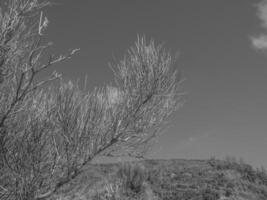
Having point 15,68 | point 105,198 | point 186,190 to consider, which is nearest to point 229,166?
point 186,190

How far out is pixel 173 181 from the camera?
2345cm

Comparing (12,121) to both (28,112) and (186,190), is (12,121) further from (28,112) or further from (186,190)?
(186,190)

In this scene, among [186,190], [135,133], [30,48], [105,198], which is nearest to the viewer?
[30,48]

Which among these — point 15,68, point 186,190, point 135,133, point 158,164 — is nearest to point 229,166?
point 158,164

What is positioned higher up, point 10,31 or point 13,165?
point 10,31

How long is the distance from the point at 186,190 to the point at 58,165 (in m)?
15.1

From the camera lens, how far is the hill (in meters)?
18.3

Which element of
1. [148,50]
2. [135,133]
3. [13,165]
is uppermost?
[148,50]

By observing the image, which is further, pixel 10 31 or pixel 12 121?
pixel 12 121

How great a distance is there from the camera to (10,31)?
6422mm

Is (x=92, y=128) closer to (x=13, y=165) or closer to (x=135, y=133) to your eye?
(x=135, y=133)

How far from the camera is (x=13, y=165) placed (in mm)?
7363

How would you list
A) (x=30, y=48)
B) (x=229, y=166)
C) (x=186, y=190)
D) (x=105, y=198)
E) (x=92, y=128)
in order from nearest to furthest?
1. (x=30, y=48)
2. (x=92, y=128)
3. (x=105, y=198)
4. (x=186, y=190)
5. (x=229, y=166)

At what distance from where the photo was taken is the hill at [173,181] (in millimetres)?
18281
